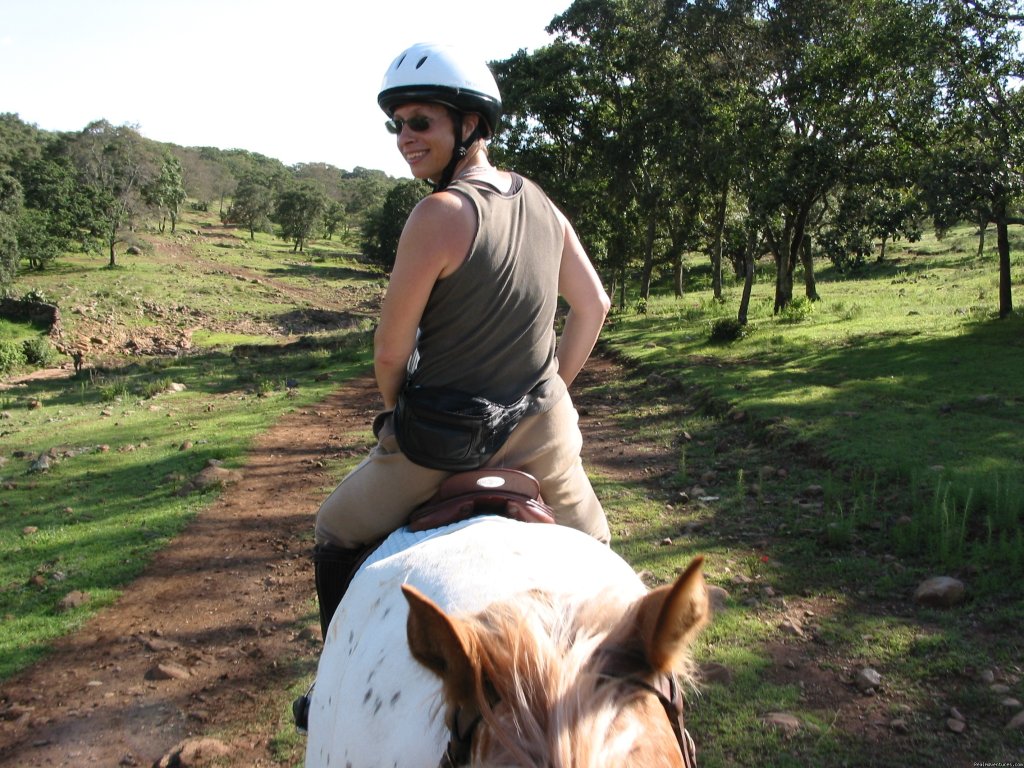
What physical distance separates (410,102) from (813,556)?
4.56m

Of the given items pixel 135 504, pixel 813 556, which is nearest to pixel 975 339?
pixel 813 556

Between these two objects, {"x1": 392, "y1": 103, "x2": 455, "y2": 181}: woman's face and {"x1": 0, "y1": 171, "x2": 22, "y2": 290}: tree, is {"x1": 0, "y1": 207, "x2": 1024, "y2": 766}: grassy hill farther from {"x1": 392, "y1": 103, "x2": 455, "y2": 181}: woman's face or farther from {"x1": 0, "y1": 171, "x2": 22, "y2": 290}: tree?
{"x1": 0, "y1": 171, "x2": 22, "y2": 290}: tree

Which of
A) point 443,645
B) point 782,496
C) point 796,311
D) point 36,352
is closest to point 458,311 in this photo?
point 443,645

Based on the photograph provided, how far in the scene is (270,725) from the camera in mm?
3941

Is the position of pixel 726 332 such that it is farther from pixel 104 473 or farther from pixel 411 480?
pixel 411 480

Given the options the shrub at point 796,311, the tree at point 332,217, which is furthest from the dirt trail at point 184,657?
the tree at point 332,217

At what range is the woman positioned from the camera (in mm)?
2150

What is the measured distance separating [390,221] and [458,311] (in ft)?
177

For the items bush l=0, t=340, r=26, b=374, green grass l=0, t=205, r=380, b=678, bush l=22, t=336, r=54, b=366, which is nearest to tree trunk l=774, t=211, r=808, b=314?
green grass l=0, t=205, r=380, b=678

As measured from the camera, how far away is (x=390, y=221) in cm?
5428

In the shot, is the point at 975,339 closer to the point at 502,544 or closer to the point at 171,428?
the point at 171,428

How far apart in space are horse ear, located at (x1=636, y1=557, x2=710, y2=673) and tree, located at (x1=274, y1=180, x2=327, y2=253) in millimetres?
70975

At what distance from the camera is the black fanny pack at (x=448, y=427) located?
222 centimetres

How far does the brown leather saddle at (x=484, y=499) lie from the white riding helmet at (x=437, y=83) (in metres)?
1.14
